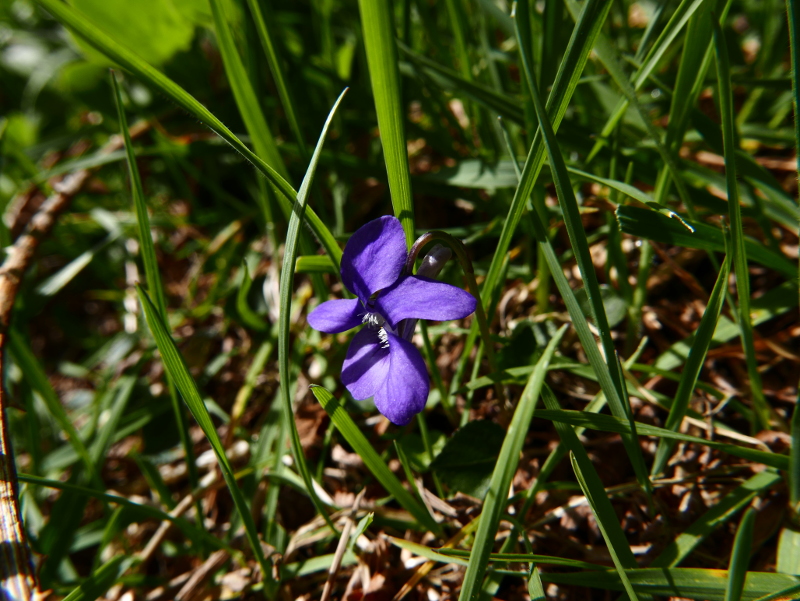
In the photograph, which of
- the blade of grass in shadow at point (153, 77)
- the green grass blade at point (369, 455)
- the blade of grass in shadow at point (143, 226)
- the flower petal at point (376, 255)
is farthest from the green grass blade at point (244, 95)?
the green grass blade at point (369, 455)

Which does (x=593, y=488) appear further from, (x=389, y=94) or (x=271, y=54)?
(x=271, y=54)

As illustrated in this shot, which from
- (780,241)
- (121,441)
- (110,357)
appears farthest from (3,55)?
(780,241)

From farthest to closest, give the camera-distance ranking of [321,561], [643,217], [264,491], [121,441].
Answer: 1. [121,441]
2. [264,491]
3. [321,561]
4. [643,217]

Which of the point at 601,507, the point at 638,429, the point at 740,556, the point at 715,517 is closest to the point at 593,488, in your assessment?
the point at 601,507

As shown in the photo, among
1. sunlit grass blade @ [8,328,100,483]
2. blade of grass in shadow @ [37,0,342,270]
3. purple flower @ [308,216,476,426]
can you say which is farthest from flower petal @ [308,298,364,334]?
sunlit grass blade @ [8,328,100,483]

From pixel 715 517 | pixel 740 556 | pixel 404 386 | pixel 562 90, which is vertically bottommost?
pixel 715 517

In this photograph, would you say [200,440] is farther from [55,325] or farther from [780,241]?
[780,241]

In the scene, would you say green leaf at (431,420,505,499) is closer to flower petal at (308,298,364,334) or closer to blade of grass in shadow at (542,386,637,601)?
blade of grass in shadow at (542,386,637,601)
